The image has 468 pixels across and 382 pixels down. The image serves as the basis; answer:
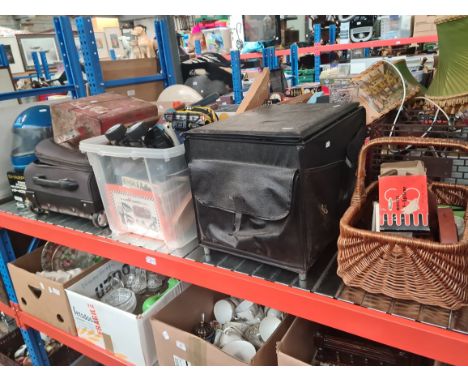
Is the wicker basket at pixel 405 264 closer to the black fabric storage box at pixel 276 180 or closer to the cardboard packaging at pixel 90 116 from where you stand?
the black fabric storage box at pixel 276 180

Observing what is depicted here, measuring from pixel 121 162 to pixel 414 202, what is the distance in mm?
719

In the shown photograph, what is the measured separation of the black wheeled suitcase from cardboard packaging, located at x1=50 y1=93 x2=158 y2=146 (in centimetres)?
5

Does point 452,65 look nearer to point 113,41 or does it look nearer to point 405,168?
point 405,168

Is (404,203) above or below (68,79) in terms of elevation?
below

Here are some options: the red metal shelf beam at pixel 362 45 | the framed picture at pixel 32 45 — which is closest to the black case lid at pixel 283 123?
the red metal shelf beam at pixel 362 45

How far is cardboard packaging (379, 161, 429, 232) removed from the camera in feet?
2.23

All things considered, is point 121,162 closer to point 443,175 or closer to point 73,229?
point 73,229

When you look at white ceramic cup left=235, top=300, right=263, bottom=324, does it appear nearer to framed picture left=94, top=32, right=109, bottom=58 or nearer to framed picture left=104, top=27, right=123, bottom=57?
framed picture left=94, top=32, right=109, bottom=58

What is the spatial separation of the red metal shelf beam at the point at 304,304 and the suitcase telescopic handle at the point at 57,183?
0.46ft

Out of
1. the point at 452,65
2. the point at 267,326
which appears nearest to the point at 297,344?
the point at 267,326

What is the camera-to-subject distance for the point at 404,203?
0.69 m

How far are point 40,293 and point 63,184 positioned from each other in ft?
1.71

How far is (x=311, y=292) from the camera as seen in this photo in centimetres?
78
